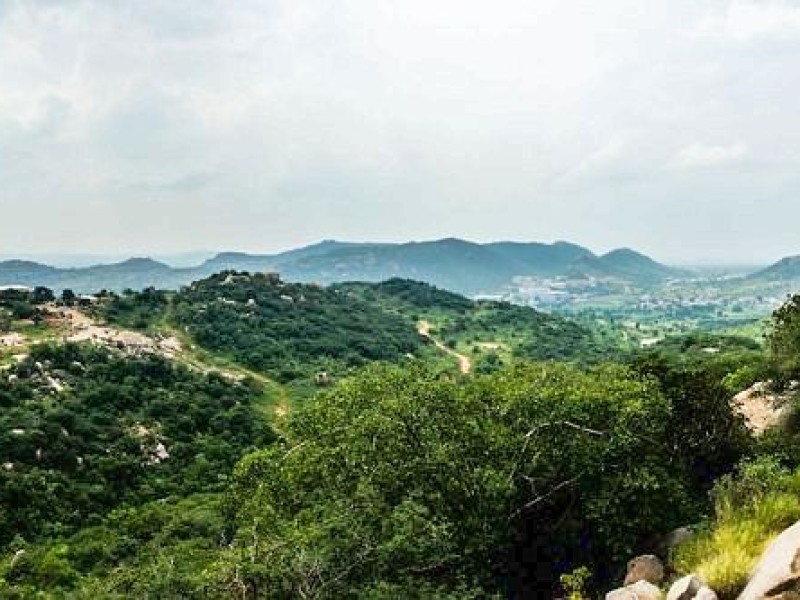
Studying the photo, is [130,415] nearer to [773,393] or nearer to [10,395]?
[10,395]

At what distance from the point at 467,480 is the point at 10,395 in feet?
166

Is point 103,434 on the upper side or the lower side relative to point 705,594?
lower

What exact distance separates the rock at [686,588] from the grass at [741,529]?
0.20 metres

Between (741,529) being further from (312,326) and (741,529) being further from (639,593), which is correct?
(312,326)

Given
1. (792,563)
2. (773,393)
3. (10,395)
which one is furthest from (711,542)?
(10,395)

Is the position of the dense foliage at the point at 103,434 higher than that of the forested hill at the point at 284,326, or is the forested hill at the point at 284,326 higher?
the forested hill at the point at 284,326

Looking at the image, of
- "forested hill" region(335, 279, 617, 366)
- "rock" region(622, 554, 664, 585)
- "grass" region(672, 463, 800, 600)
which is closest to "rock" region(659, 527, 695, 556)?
"rock" region(622, 554, 664, 585)

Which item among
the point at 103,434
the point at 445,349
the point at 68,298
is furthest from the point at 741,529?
the point at 445,349

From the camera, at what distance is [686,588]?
1481cm

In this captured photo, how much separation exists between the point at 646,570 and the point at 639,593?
2.98 metres

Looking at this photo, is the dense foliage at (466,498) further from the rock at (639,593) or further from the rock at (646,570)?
the rock at (646,570)

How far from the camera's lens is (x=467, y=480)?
22.3 meters

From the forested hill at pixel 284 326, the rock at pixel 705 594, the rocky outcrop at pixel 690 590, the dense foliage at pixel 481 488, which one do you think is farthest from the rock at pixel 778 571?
the forested hill at pixel 284 326

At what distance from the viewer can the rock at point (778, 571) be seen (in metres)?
13.2
